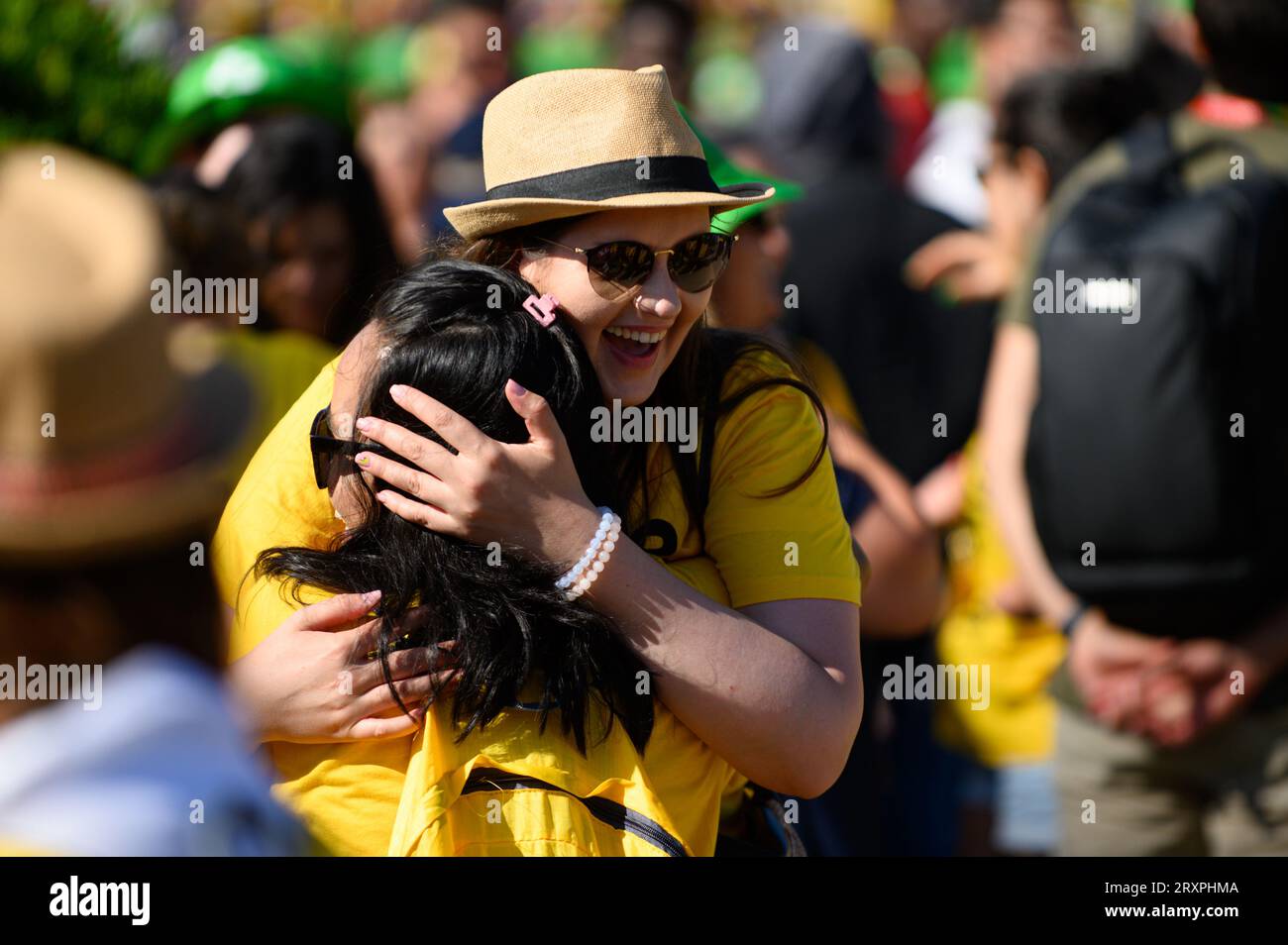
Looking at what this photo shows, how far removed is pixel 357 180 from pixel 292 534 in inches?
73.4

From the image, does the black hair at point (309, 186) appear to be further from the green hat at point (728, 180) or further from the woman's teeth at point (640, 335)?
the woman's teeth at point (640, 335)

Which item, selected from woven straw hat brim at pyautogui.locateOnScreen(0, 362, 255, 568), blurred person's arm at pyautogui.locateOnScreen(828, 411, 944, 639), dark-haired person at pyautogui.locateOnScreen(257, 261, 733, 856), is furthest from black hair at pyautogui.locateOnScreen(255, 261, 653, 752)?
blurred person's arm at pyautogui.locateOnScreen(828, 411, 944, 639)

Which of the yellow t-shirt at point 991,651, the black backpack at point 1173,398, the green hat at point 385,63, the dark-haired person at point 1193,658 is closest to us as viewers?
the black backpack at point 1173,398

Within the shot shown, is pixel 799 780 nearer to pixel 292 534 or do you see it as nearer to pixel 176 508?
pixel 292 534

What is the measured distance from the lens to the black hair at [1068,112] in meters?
4.81

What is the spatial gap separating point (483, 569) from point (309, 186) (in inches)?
78.3

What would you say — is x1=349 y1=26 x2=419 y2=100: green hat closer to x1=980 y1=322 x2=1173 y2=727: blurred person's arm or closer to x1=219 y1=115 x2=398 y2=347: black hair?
x1=219 y1=115 x2=398 y2=347: black hair

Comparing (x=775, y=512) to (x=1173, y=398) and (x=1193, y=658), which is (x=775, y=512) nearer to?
(x=1173, y=398)

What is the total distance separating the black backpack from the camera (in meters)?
3.17

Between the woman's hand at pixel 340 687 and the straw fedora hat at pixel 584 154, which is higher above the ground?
the straw fedora hat at pixel 584 154

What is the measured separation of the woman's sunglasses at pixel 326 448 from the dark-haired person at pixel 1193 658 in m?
1.68

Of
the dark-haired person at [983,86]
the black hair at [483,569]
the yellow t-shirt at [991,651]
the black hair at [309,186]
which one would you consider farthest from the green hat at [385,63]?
the black hair at [483,569]

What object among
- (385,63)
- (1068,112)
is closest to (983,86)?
(1068,112)

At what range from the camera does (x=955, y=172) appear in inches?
277
